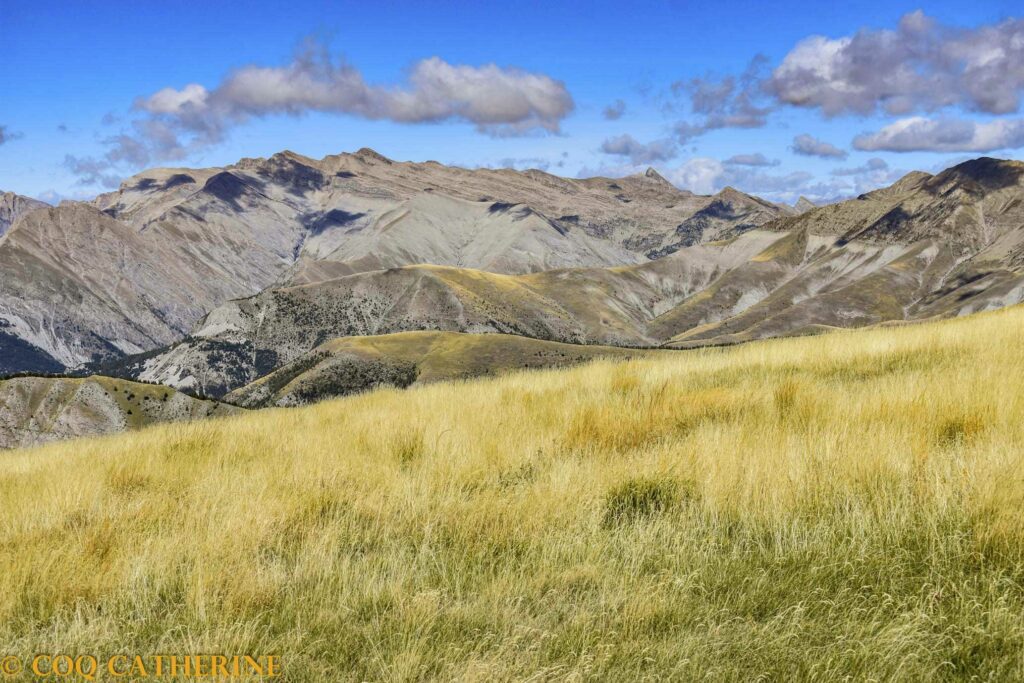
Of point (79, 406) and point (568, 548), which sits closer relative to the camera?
point (568, 548)

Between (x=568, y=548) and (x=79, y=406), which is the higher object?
(x=568, y=548)

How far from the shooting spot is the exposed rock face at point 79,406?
143500 mm

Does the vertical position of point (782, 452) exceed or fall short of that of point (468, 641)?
it exceeds it

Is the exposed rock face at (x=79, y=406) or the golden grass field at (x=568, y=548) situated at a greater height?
the golden grass field at (x=568, y=548)

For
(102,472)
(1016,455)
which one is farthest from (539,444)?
(102,472)

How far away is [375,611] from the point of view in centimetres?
358

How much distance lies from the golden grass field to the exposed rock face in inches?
5790

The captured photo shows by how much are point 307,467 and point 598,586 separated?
11.2 ft

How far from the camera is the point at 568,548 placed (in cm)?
422

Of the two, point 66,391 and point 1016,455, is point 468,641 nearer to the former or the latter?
point 1016,455

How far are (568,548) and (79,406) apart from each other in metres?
179

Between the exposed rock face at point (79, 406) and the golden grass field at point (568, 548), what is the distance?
147 metres

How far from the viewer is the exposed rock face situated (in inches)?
5650

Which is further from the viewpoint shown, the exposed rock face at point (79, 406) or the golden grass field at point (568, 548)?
the exposed rock face at point (79, 406)
